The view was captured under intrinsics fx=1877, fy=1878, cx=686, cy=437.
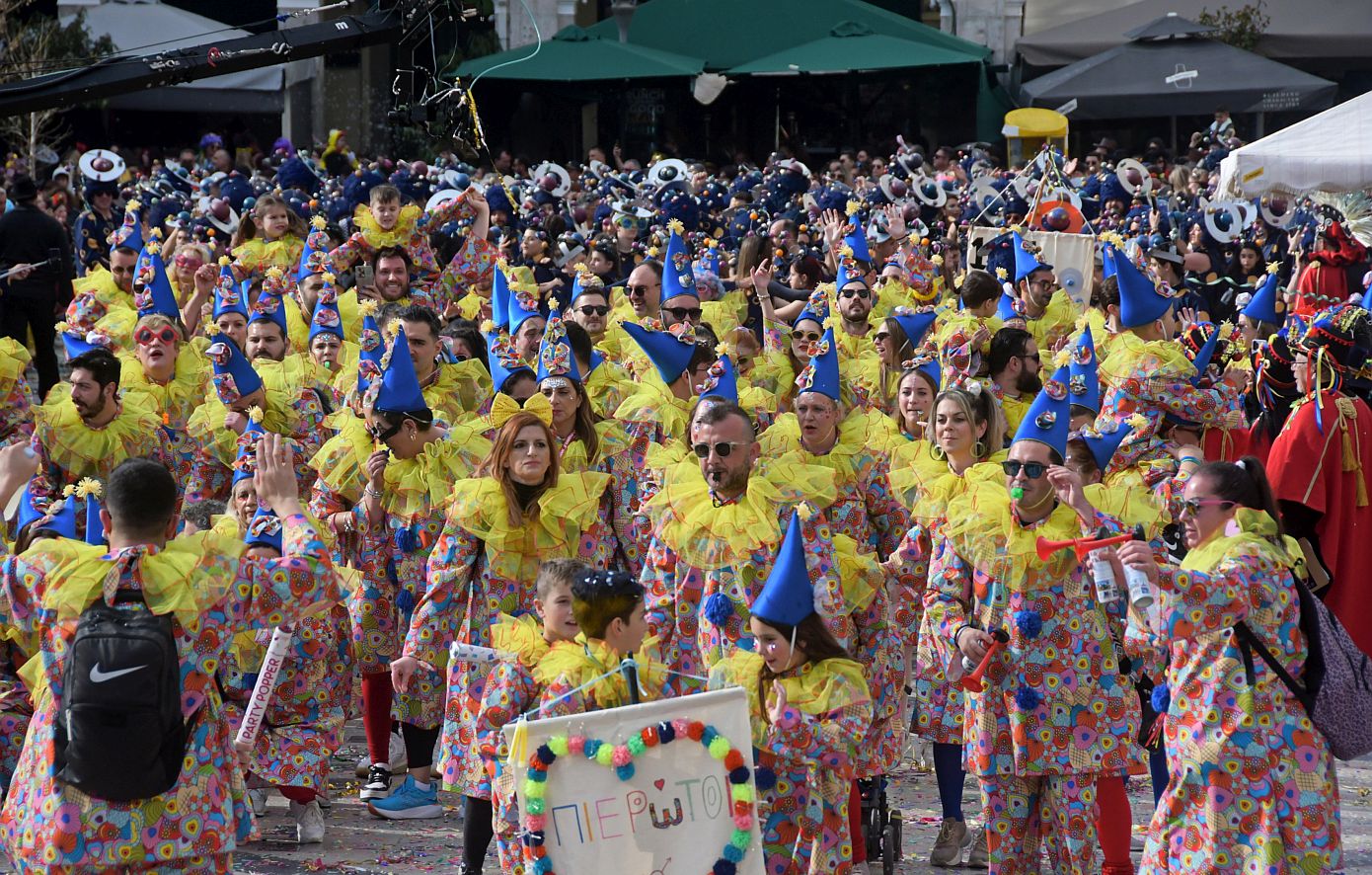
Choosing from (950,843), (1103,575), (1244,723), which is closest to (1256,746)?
(1244,723)

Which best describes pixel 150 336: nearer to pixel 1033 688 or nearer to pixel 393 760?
pixel 393 760

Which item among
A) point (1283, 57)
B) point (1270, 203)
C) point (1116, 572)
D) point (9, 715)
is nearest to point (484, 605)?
point (9, 715)

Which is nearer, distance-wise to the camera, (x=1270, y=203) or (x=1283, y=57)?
(x=1270, y=203)

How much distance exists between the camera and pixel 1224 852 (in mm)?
5812

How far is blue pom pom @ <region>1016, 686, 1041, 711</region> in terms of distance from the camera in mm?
6547

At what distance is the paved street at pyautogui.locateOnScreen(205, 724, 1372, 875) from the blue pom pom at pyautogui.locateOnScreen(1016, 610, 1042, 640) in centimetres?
134

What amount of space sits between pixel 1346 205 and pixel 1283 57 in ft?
57.1

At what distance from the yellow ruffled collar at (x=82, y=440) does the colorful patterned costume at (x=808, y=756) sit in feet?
14.1

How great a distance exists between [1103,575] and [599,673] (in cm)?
156

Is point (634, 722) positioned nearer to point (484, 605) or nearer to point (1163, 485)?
point (484, 605)

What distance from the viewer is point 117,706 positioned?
525cm

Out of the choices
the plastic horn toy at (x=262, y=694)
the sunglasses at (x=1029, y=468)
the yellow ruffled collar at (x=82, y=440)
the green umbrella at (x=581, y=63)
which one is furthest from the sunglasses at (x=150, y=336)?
the green umbrella at (x=581, y=63)

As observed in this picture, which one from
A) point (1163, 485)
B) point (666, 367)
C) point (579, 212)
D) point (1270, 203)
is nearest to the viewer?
point (1163, 485)

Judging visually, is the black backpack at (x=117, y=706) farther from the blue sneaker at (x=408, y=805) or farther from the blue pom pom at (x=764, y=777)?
the blue sneaker at (x=408, y=805)
